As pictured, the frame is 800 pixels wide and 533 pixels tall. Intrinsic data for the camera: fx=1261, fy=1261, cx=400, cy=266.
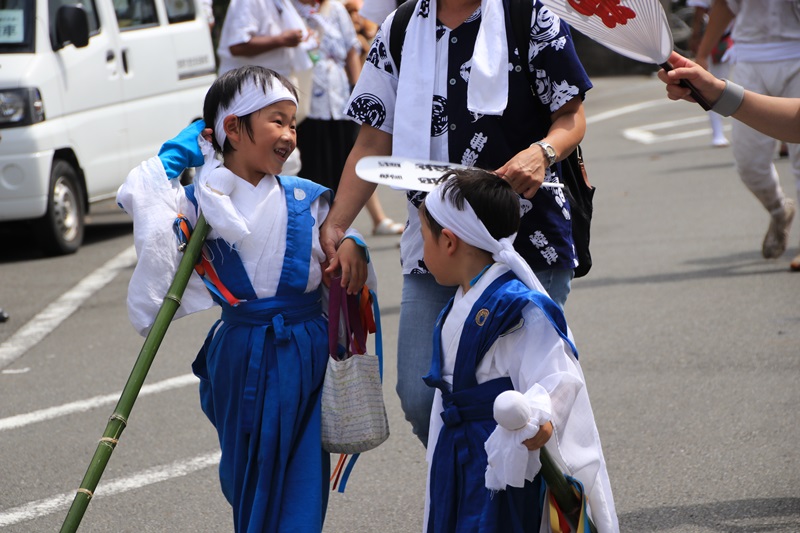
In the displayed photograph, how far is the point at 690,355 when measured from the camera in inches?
241

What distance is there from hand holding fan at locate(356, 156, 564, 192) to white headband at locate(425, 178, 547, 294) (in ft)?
0.20

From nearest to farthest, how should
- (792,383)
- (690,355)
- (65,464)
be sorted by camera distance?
(65,464) < (792,383) < (690,355)

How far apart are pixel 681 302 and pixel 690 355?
1076 millimetres

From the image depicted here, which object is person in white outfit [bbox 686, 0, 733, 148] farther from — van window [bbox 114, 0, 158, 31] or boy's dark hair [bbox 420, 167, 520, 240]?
boy's dark hair [bbox 420, 167, 520, 240]

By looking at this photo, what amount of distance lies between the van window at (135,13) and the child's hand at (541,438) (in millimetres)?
8044

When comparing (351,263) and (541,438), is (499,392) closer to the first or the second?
(541,438)

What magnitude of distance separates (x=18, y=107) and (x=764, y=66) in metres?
5.03

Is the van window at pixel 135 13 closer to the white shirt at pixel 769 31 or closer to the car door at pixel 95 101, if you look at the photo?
the car door at pixel 95 101

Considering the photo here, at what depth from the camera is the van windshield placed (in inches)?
358

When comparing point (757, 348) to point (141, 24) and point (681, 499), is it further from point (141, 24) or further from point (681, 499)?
point (141, 24)

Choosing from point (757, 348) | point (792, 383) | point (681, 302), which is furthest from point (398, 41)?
point (681, 302)

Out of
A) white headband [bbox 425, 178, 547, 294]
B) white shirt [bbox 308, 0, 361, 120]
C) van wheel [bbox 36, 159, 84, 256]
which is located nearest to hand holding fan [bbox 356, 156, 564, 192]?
white headband [bbox 425, 178, 547, 294]

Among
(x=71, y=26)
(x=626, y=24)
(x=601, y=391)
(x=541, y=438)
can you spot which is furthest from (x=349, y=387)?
(x=71, y=26)

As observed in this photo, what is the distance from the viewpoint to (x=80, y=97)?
9445mm
